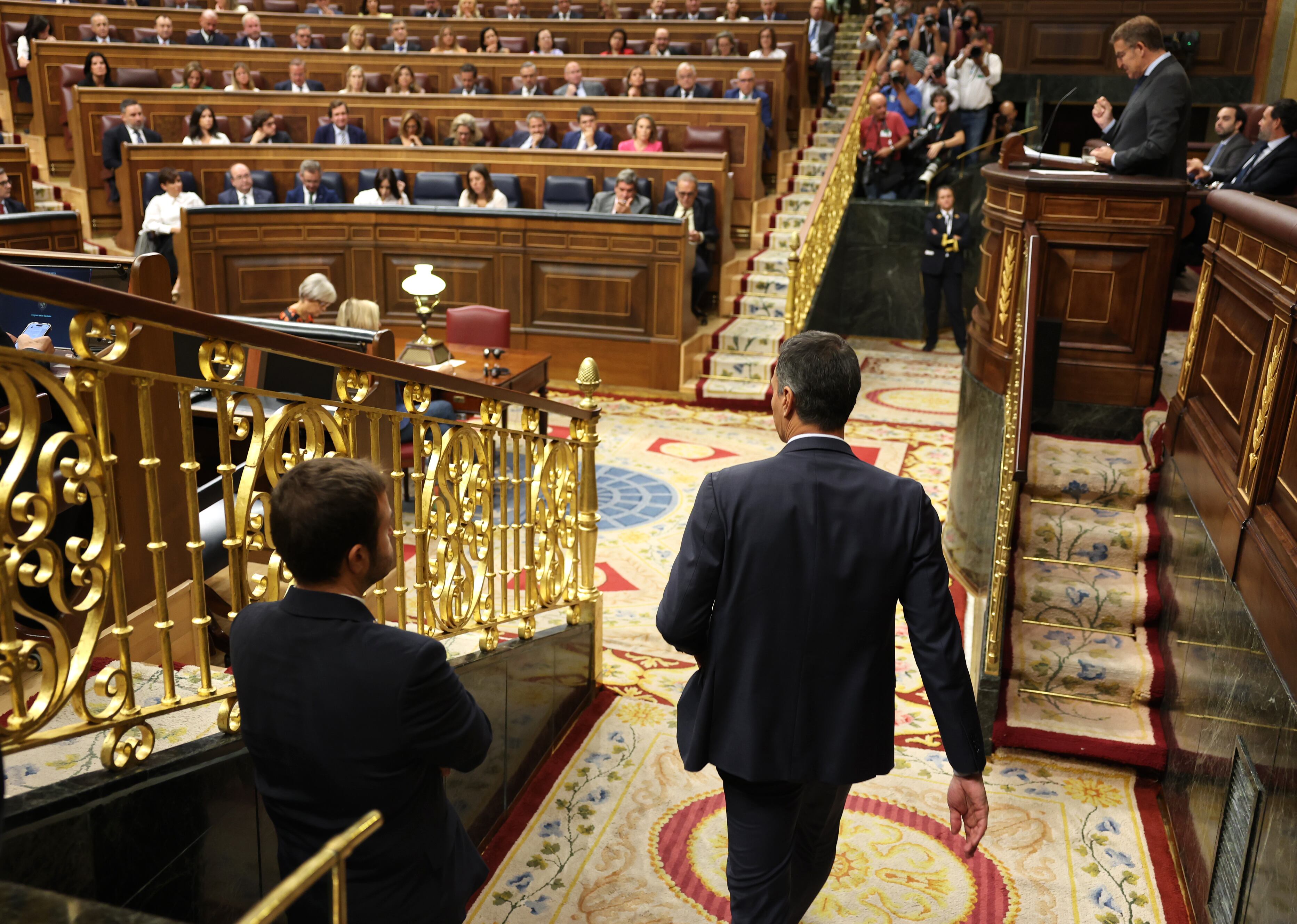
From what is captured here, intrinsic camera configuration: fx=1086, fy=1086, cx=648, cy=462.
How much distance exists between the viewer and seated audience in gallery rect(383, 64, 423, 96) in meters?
10.7

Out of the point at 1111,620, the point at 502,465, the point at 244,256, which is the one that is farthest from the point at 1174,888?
the point at 244,256

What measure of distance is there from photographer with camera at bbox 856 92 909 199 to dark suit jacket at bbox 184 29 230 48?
6.67m

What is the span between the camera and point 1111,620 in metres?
3.95

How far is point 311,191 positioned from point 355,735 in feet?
26.0

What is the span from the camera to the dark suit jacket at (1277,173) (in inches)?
190

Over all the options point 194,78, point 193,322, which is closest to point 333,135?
point 194,78

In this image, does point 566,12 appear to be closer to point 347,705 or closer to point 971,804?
point 971,804

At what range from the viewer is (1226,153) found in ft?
24.2

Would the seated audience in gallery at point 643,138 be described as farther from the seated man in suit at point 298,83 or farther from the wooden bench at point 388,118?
the seated man in suit at point 298,83

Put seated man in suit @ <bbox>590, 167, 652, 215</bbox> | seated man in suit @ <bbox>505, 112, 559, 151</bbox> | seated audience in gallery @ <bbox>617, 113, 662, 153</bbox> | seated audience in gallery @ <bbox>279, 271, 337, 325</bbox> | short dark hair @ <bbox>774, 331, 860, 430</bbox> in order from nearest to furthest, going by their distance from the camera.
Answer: short dark hair @ <bbox>774, 331, 860, 430</bbox>, seated audience in gallery @ <bbox>279, 271, 337, 325</bbox>, seated man in suit @ <bbox>590, 167, 652, 215</bbox>, seated audience in gallery @ <bbox>617, 113, 662, 153</bbox>, seated man in suit @ <bbox>505, 112, 559, 151</bbox>

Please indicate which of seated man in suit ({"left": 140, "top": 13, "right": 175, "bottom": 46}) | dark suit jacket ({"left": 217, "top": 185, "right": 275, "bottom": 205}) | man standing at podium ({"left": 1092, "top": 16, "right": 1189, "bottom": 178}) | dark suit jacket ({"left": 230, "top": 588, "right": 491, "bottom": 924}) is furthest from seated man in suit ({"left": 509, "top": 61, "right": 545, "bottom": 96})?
dark suit jacket ({"left": 230, "top": 588, "right": 491, "bottom": 924})

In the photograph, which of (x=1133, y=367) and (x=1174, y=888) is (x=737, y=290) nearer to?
(x=1133, y=367)

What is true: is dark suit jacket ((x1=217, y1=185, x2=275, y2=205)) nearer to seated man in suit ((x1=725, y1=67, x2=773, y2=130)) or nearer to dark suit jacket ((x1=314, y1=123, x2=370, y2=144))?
dark suit jacket ((x1=314, y1=123, x2=370, y2=144))

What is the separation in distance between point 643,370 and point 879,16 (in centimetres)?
647
